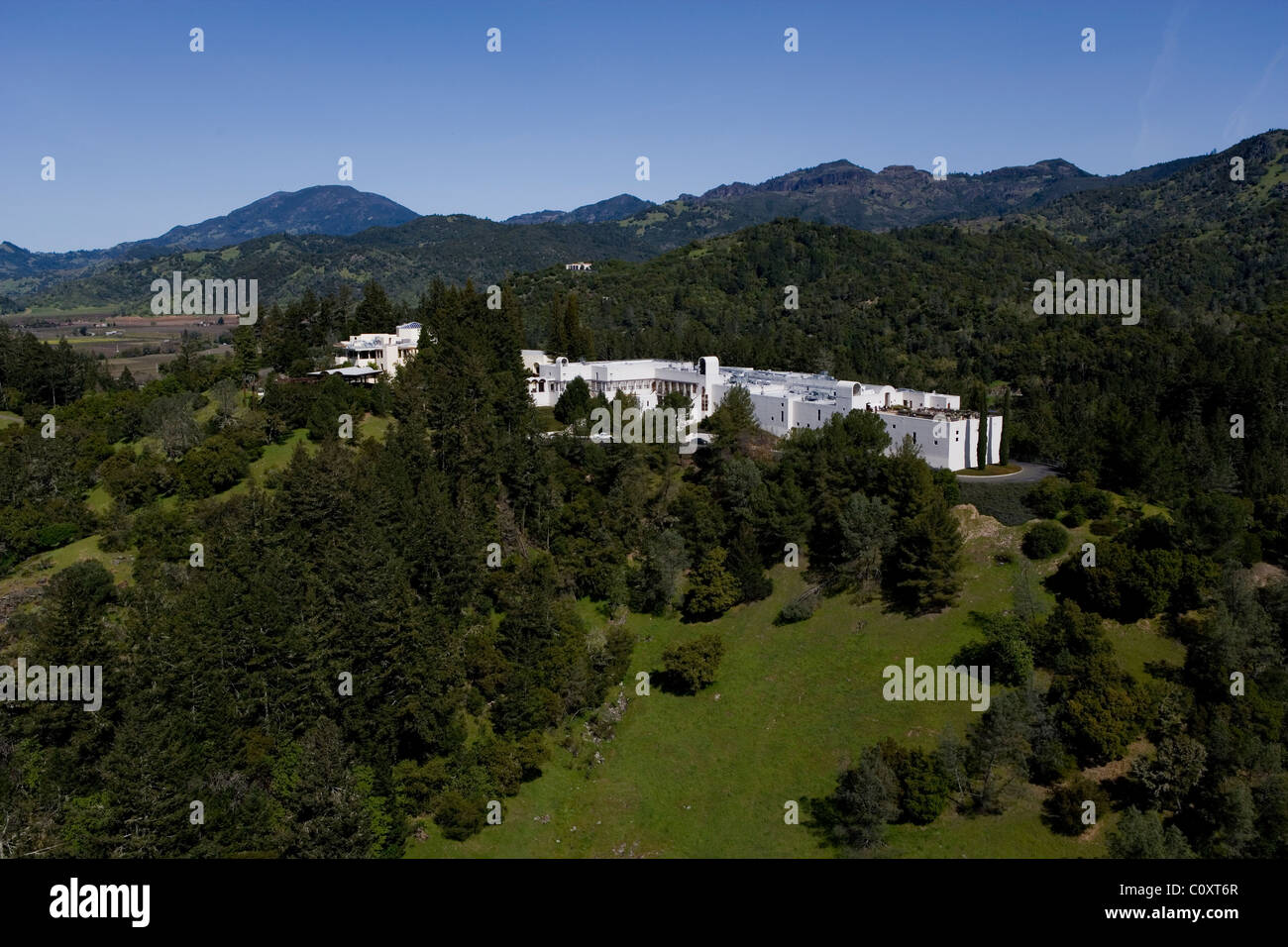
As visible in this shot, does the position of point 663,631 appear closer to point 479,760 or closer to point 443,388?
point 479,760

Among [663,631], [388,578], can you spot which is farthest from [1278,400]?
[388,578]

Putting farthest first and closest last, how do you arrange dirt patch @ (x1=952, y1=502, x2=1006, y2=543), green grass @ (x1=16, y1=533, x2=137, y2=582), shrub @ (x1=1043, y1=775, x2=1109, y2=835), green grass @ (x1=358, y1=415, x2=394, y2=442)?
green grass @ (x1=358, y1=415, x2=394, y2=442)
green grass @ (x1=16, y1=533, x2=137, y2=582)
dirt patch @ (x1=952, y1=502, x2=1006, y2=543)
shrub @ (x1=1043, y1=775, x2=1109, y2=835)

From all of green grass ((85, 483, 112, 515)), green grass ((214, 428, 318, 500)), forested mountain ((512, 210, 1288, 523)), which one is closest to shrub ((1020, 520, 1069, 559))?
forested mountain ((512, 210, 1288, 523))

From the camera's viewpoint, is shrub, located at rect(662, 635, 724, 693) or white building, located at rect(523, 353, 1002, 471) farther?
white building, located at rect(523, 353, 1002, 471)

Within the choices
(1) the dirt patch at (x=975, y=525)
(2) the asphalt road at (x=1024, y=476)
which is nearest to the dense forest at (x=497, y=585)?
(2) the asphalt road at (x=1024, y=476)

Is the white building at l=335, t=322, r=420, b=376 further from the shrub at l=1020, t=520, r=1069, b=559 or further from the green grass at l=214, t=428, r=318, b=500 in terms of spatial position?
the shrub at l=1020, t=520, r=1069, b=559
